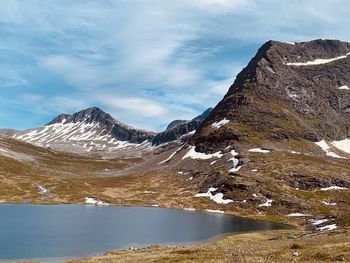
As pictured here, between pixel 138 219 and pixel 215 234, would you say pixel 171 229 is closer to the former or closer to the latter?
pixel 215 234

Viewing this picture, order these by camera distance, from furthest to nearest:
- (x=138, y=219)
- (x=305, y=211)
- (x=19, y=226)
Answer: (x=305, y=211)
(x=138, y=219)
(x=19, y=226)

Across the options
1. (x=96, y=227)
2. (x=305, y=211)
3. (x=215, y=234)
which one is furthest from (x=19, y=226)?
(x=305, y=211)

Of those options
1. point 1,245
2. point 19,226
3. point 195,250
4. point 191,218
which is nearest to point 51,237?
point 1,245

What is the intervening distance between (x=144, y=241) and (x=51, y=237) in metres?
22.7

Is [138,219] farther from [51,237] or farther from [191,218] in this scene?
[51,237]

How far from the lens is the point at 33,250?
3588 inches

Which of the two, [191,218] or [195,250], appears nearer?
[195,250]

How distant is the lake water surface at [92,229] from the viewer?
94062 millimetres

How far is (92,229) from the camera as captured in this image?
127 meters

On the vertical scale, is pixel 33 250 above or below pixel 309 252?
below

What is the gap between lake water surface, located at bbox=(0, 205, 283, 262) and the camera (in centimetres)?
9406

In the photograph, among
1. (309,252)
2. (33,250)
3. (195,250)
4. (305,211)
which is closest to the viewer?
(309,252)

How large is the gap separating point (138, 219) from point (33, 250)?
67.5m

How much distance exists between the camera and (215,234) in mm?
128250
